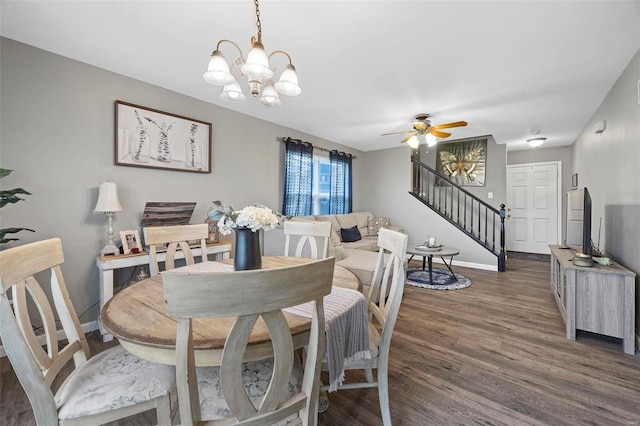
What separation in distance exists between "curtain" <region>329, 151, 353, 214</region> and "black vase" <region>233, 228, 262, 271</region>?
13.6ft

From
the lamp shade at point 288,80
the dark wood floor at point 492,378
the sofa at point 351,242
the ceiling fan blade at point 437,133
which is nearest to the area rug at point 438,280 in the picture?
the sofa at point 351,242

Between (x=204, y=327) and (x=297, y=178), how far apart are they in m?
3.88

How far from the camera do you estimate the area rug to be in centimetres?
388

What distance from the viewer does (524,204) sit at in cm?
634

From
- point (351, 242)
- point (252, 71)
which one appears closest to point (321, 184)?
point (351, 242)

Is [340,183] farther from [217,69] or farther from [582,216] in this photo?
[217,69]

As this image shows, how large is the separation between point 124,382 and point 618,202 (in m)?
4.16

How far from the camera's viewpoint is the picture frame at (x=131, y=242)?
2584 mm

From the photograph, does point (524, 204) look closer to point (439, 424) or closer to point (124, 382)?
point (439, 424)

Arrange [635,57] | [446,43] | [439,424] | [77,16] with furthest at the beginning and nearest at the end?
[635,57] → [446,43] → [77,16] → [439,424]

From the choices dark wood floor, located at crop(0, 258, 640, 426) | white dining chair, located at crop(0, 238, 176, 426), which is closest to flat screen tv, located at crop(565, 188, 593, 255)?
dark wood floor, located at crop(0, 258, 640, 426)

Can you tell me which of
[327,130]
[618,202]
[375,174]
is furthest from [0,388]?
[375,174]

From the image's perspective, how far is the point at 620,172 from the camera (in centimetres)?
267

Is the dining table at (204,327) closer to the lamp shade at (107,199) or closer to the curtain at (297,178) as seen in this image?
the lamp shade at (107,199)
